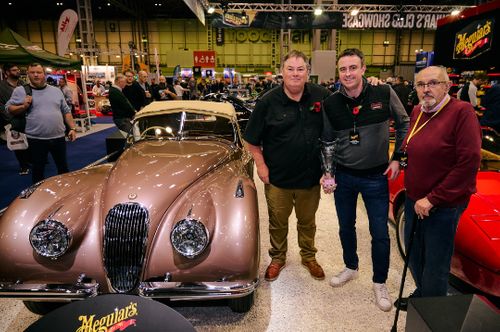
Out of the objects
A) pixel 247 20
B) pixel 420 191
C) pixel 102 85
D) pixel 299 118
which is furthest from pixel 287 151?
pixel 102 85

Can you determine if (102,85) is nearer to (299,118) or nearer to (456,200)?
(299,118)

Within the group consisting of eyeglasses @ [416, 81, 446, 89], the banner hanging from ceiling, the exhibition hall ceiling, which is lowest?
eyeglasses @ [416, 81, 446, 89]

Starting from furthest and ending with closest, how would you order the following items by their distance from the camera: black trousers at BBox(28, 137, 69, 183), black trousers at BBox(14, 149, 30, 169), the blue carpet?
black trousers at BBox(14, 149, 30, 169) → the blue carpet → black trousers at BBox(28, 137, 69, 183)

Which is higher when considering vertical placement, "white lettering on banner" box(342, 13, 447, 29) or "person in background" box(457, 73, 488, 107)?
"white lettering on banner" box(342, 13, 447, 29)

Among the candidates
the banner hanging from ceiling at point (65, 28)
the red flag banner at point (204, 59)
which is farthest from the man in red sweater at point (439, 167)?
the red flag banner at point (204, 59)

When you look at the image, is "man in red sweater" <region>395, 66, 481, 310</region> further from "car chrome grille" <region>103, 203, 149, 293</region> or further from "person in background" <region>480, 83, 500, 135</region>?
"person in background" <region>480, 83, 500, 135</region>

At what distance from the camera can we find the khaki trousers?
306cm

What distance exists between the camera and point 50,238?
229 centimetres

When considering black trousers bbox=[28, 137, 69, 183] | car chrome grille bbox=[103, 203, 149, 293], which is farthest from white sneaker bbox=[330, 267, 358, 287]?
black trousers bbox=[28, 137, 69, 183]

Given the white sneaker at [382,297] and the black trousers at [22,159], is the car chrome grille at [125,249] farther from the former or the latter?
the black trousers at [22,159]

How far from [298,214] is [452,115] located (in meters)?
1.58

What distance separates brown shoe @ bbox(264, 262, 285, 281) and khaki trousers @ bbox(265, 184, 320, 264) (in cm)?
5

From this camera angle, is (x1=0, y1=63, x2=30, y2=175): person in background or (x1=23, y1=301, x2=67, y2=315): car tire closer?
(x1=23, y1=301, x2=67, y2=315): car tire

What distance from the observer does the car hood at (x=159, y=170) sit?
100 inches
